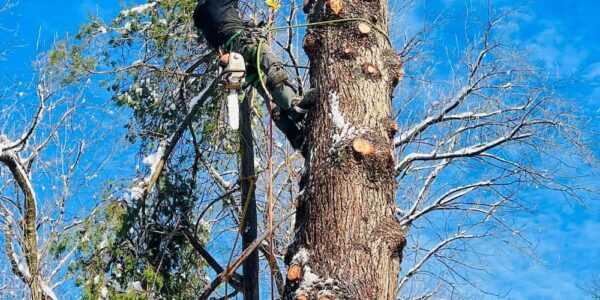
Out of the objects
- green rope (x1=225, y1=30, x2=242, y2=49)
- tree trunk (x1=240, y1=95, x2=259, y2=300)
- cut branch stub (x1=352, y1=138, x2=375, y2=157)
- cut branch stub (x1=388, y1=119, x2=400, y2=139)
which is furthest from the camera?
tree trunk (x1=240, y1=95, x2=259, y2=300)

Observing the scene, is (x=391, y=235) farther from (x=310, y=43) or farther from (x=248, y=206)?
(x=248, y=206)

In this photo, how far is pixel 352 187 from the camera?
2.58 m

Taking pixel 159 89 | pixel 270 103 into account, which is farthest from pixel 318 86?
pixel 159 89

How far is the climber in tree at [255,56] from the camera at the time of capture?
3.34 m

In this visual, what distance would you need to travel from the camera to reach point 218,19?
407cm

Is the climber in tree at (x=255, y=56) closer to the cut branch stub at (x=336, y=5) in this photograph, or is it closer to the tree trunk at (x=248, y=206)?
the cut branch stub at (x=336, y=5)

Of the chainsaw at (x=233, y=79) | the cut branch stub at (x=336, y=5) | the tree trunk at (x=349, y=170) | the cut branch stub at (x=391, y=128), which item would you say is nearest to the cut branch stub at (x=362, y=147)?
the tree trunk at (x=349, y=170)

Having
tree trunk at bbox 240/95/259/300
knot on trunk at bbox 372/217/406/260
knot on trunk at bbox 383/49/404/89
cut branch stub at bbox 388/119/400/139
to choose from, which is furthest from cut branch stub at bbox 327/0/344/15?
tree trunk at bbox 240/95/259/300

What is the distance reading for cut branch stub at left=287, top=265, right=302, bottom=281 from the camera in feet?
8.22

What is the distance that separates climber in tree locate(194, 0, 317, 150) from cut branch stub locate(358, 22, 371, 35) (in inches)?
12.0

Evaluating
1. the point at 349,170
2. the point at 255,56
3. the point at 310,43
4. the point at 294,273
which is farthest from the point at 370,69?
the point at 255,56

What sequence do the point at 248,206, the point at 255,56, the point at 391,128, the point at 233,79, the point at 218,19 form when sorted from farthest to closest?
1. the point at 248,206
2. the point at 218,19
3. the point at 255,56
4. the point at 233,79
5. the point at 391,128

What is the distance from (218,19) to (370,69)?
1.48m

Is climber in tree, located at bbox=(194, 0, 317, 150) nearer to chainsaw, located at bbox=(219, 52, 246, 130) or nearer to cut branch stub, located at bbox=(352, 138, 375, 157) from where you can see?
chainsaw, located at bbox=(219, 52, 246, 130)
